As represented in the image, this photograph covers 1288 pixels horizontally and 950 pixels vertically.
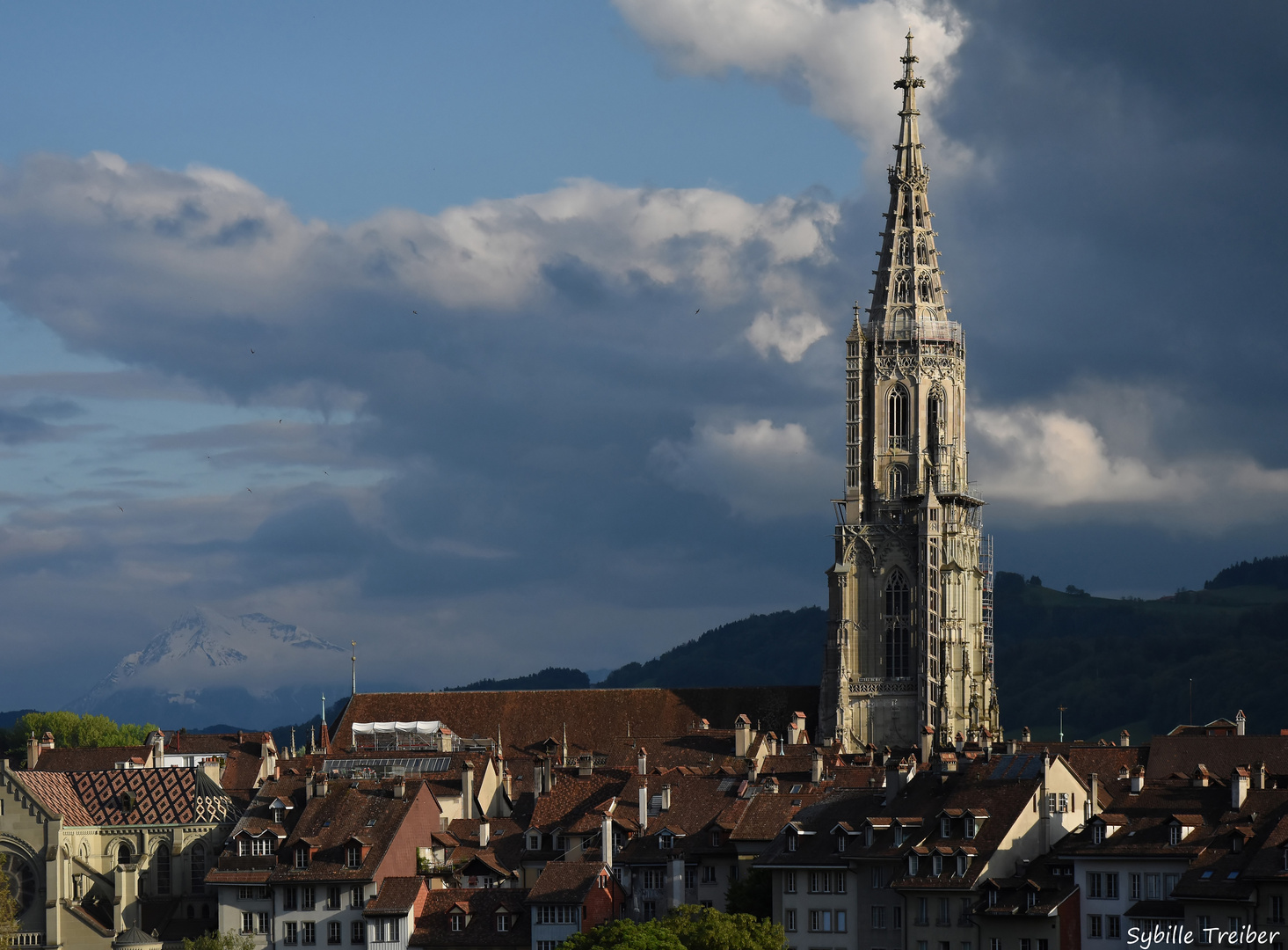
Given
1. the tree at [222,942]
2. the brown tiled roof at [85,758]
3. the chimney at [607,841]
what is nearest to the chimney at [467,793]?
the chimney at [607,841]

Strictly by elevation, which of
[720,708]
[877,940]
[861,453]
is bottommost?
[877,940]

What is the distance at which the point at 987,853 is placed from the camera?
111312 mm

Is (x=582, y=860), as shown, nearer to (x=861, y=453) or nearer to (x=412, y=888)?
(x=412, y=888)

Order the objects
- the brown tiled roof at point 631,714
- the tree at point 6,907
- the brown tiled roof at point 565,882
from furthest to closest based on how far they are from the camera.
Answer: the brown tiled roof at point 631,714
the tree at point 6,907
the brown tiled roof at point 565,882

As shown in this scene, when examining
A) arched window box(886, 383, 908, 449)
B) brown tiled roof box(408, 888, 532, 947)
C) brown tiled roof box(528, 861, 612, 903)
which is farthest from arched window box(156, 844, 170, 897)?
arched window box(886, 383, 908, 449)

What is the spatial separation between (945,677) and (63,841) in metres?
72.5

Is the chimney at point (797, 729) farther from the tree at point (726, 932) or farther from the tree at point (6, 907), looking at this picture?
the tree at point (726, 932)

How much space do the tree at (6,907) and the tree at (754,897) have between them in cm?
3985

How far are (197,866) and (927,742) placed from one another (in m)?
52.9

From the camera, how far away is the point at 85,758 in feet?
622

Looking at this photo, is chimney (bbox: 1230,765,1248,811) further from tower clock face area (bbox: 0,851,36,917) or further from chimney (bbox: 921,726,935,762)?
tower clock face area (bbox: 0,851,36,917)

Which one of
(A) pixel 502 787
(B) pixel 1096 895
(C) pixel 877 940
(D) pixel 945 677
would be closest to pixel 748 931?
(C) pixel 877 940

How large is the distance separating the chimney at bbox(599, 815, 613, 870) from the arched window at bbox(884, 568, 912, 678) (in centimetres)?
6552

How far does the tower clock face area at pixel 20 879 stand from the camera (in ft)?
468
